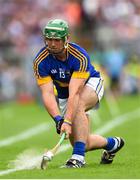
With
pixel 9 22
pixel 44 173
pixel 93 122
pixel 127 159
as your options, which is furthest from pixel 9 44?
pixel 44 173

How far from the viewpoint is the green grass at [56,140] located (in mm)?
10155

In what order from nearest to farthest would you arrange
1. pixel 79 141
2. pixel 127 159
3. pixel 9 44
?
pixel 79 141, pixel 127 159, pixel 9 44

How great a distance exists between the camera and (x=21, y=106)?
30.3m

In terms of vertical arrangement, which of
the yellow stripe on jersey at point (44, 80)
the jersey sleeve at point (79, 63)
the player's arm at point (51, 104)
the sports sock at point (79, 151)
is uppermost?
the jersey sleeve at point (79, 63)

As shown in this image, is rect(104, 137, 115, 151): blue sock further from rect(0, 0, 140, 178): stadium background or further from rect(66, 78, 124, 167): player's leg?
rect(0, 0, 140, 178): stadium background

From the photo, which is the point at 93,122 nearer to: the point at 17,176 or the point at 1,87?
A: the point at 1,87

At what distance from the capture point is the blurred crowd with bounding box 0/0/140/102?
31.5m

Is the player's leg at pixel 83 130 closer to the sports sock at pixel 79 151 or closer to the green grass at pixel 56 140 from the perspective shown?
the sports sock at pixel 79 151

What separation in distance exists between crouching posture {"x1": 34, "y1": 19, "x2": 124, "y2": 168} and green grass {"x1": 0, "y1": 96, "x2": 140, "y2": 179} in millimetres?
408

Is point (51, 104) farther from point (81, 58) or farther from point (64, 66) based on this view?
point (81, 58)

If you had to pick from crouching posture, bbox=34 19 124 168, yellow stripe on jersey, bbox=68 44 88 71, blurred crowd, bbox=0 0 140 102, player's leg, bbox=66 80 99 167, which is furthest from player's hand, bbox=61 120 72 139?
blurred crowd, bbox=0 0 140 102

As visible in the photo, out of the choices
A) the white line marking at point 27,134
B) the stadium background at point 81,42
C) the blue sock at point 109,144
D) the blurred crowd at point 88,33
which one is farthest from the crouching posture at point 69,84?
the blurred crowd at point 88,33

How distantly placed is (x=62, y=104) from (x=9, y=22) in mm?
21626

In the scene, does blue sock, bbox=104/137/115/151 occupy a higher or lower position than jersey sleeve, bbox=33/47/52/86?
lower
